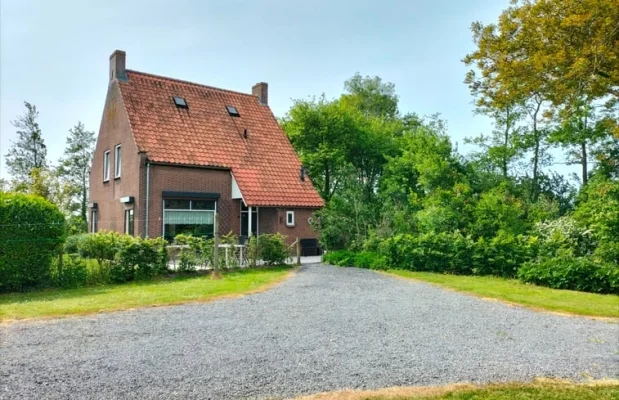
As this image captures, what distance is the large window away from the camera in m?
18.6

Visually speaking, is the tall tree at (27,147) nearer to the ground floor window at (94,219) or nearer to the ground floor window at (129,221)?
the ground floor window at (94,219)

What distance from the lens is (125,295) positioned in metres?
10.4

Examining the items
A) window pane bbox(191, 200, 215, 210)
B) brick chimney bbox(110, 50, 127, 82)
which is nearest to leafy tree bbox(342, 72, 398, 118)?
brick chimney bbox(110, 50, 127, 82)

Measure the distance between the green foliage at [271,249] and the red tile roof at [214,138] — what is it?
11.0 feet

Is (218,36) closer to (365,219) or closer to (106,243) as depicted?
(106,243)

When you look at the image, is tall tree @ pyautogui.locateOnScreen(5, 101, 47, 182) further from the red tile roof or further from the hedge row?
the hedge row

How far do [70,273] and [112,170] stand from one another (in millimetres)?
9995

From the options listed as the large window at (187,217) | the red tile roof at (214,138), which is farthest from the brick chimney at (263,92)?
the large window at (187,217)

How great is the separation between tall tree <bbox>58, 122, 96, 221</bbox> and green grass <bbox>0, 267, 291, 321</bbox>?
29.3 meters

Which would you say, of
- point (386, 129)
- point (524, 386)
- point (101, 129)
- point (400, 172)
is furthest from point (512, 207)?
point (101, 129)

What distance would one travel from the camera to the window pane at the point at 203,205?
1919 centimetres

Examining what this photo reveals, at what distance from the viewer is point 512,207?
18.2 meters

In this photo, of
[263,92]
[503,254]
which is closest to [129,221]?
[263,92]

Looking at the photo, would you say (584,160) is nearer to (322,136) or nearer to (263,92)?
(322,136)
